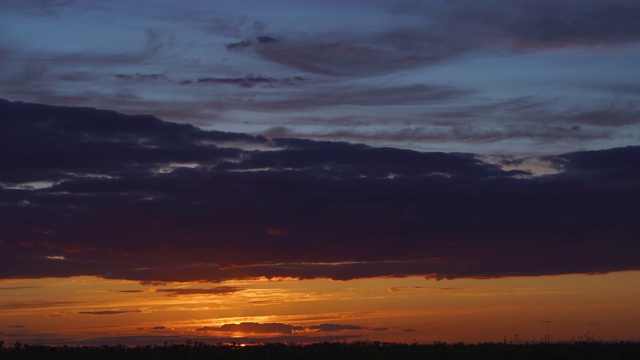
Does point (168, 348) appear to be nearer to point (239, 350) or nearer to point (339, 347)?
point (239, 350)

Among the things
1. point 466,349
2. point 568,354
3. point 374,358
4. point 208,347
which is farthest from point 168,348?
point 568,354

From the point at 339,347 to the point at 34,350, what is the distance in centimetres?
1753

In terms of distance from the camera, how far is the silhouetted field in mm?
58719

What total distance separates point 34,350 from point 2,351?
5.81ft

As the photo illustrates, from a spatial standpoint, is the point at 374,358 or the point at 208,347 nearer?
the point at 374,358

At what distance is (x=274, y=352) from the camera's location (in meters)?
60.2

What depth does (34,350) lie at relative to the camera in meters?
59.6

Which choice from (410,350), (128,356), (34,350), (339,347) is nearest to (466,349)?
(410,350)

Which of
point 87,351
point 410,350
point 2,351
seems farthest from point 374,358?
point 2,351

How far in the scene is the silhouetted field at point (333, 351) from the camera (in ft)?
193

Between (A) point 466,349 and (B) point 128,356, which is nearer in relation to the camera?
(B) point 128,356

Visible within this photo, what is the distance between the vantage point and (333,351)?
60719mm

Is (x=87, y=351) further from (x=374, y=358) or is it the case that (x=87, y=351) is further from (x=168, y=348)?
(x=374, y=358)

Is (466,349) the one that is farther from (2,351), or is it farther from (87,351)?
(2,351)
